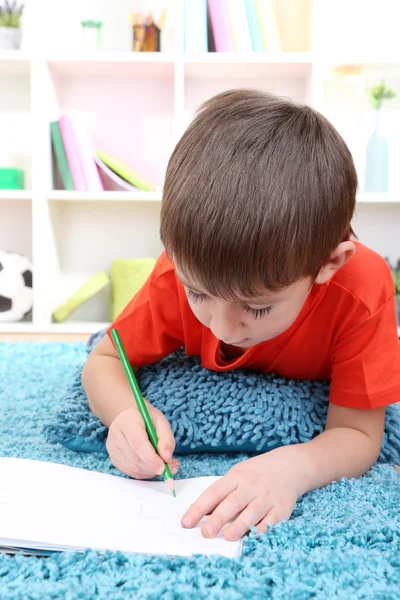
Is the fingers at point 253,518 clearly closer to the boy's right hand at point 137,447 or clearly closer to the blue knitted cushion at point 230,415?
the boy's right hand at point 137,447

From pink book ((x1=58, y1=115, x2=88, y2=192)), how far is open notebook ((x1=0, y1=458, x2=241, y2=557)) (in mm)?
1449

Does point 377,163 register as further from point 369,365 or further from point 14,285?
point 369,365

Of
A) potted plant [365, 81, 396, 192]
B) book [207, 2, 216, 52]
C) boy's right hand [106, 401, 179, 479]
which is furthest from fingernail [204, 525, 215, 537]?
book [207, 2, 216, 52]

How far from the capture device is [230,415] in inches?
34.5

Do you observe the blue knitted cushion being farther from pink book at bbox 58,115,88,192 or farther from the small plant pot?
the small plant pot

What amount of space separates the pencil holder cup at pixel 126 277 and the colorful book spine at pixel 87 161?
24cm

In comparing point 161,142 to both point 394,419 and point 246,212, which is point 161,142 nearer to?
point 394,419

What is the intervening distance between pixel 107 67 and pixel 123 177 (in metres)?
0.35

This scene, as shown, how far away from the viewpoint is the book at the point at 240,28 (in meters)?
2.06

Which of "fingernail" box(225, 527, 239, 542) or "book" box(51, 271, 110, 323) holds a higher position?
"fingernail" box(225, 527, 239, 542)

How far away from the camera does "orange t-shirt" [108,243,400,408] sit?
828mm

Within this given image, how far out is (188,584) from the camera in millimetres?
517

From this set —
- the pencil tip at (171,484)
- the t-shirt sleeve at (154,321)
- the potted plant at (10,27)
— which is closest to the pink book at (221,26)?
the potted plant at (10,27)

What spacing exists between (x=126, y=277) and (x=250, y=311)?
151cm
